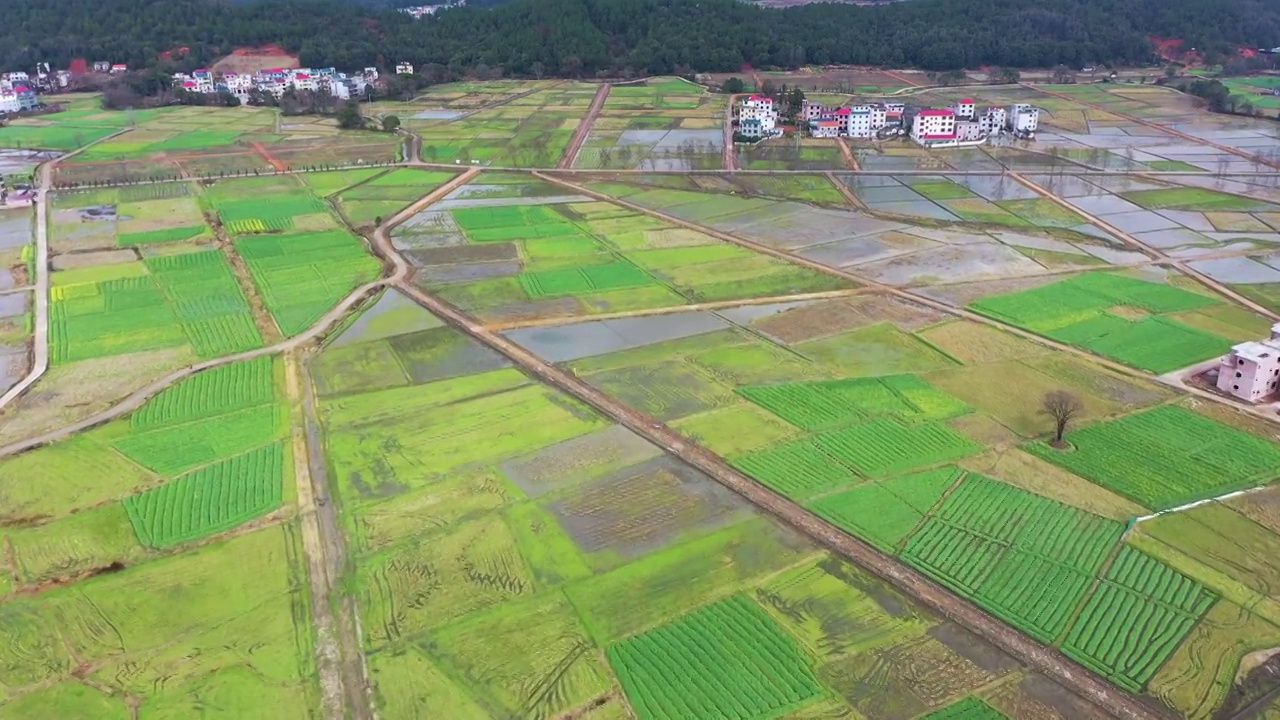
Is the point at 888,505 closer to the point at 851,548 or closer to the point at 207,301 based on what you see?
the point at 851,548

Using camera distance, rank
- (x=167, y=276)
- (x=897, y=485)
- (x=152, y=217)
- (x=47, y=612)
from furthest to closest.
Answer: (x=152, y=217) < (x=167, y=276) < (x=897, y=485) < (x=47, y=612)

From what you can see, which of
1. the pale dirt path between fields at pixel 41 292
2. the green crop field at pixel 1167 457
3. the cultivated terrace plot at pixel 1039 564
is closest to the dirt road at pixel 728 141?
the green crop field at pixel 1167 457

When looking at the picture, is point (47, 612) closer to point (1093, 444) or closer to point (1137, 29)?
point (1093, 444)

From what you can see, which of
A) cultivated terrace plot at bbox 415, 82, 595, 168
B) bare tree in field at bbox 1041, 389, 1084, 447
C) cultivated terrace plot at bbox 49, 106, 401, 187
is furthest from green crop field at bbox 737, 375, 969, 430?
cultivated terrace plot at bbox 49, 106, 401, 187

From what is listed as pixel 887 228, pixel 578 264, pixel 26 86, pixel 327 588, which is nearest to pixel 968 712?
pixel 327 588

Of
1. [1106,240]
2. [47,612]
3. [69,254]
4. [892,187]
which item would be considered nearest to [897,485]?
Result: [47,612]
